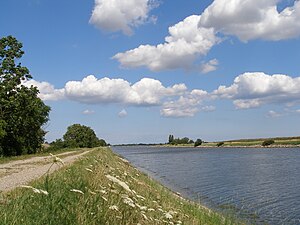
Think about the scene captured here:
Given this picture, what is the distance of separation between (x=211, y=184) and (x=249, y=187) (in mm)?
3672

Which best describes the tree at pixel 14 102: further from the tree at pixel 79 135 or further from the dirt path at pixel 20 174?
the tree at pixel 79 135

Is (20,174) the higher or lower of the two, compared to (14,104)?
lower

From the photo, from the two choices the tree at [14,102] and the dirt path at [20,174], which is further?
the tree at [14,102]

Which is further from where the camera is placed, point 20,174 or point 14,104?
point 14,104

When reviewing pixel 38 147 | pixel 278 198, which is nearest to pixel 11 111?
pixel 38 147

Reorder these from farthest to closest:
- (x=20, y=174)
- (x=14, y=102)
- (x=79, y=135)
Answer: (x=79, y=135), (x=14, y=102), (x=20, y=174)

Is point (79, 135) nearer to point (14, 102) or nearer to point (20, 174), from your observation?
point (14, 102)

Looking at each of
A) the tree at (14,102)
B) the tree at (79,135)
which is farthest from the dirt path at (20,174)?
the tree at (79,135)

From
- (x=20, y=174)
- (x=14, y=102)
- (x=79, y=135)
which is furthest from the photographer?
(x=79, y=135)

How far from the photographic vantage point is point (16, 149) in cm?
5703

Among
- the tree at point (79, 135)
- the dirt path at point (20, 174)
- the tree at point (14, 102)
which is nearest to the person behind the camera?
the dirt path at point (20, 174)

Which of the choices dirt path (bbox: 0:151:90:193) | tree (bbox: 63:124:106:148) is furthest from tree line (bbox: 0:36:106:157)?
tree (bbox: 63:124:106:148)

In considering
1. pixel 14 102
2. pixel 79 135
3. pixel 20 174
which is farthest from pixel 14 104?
pixel 79 135

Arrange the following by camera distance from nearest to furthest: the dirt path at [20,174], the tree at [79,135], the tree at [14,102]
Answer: the dirt path at [20,174] → the tree at [14,102] → the tree at [79,135]
